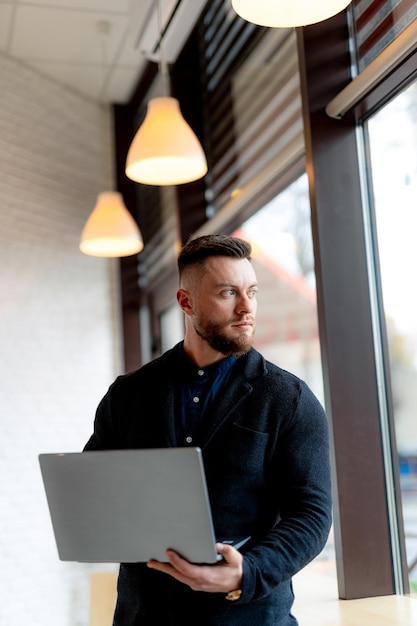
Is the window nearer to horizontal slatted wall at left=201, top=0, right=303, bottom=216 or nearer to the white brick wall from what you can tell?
horizontal slatted wall at left=201, top=0, right=303, bottom=216

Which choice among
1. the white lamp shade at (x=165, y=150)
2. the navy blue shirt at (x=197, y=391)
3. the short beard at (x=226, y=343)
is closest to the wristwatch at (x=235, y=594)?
the navy blue shirt at (x=197, y=391)

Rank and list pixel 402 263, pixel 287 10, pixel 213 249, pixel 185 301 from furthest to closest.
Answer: pixel 402 263, pixel 287 10, pixel 185 301, pixel 213 249

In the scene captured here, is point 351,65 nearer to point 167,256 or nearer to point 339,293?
point 339,293

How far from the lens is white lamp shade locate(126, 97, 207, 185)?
3301mm

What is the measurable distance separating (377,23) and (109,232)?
2047mm

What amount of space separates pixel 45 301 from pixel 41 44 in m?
1.57

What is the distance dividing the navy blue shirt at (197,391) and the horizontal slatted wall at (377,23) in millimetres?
1353

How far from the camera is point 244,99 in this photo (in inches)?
157

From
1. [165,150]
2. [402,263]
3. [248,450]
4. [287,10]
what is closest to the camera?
[248,450]

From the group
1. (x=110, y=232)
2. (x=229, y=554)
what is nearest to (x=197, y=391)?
(x=229, y=554)

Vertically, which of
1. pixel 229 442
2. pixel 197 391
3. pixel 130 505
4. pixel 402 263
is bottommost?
pixel 130 505

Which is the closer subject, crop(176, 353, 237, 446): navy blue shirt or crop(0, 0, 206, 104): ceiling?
crop(176, 353, 237, 446): navy blue shirt

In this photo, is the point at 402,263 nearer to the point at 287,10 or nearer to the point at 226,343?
the point at 287,10

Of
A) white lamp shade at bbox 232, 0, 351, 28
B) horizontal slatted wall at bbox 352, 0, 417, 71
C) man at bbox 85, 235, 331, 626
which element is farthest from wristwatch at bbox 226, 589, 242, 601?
horizontal slatted wall at bbox 352, 0, 417, 71
